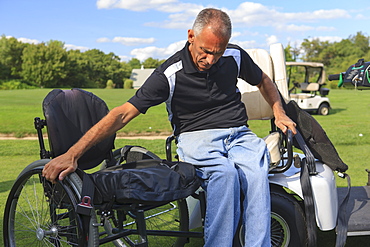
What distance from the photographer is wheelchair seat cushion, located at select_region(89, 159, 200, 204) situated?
7.93ft

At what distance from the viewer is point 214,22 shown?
276cm

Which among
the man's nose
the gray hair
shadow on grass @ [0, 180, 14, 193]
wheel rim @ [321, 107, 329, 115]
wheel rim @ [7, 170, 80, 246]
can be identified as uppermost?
the gray hair

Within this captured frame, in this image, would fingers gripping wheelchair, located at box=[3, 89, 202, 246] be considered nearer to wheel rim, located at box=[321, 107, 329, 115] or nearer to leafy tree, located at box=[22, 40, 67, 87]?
wheel rim, located at box=[321, 107, 329, 115]

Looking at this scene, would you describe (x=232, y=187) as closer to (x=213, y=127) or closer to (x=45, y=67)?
(x=213, y=127)

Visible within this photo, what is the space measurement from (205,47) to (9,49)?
7639cm

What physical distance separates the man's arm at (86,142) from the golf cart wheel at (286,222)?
3.55ft

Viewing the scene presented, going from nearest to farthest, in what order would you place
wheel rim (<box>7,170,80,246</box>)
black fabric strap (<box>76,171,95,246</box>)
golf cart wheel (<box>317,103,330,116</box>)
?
black fabric strap (<box>76,171,95,246</box>) < wheel rim (<box>7,170,80,246</box>) < golf cart wheel (<box>317,103,330,116</box>)

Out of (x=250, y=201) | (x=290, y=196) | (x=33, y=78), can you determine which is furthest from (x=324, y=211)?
(x=33, y=78)

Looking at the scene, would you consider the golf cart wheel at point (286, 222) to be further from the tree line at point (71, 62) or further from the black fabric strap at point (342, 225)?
the tree line at point (71, 62)

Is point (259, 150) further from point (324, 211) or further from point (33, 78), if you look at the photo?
point (33, 78)

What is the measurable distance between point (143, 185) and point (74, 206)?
368mm

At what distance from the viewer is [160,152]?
7.93 m

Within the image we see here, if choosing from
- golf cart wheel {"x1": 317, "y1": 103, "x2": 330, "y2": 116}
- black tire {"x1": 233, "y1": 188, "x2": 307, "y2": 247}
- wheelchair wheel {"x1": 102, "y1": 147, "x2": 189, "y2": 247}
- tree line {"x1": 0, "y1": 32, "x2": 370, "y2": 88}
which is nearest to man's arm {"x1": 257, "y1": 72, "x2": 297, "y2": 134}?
black tire {"x1": 233, "y1": 188, "x2": 307, "y2": 247}

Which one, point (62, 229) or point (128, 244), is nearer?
point (62, 229)
